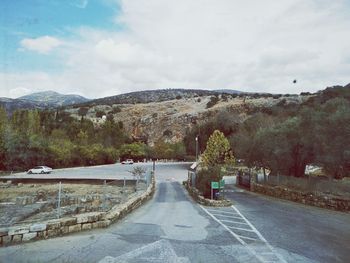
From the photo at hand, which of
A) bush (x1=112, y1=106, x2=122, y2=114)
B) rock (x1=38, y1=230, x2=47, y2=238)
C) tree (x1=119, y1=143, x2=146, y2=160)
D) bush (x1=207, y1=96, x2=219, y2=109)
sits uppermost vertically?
bush (x1=207, y1=96, x2=219, y2=109)

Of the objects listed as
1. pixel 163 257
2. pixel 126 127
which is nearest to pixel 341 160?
pixel 163 257

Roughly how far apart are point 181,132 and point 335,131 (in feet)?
343

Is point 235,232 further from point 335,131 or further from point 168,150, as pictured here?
point 168,150

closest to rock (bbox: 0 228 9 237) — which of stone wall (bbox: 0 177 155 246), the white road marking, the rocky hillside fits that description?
stone wall (bbox: 0 177 155 246)

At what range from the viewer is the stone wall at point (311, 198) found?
790 inches

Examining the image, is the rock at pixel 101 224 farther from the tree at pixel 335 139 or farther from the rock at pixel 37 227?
the tree at pixel 335 139

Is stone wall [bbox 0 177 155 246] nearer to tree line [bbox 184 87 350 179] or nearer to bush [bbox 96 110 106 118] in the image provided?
tree line [bbox 184 87 350 179]

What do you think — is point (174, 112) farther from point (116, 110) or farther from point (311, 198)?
point (311, 198)

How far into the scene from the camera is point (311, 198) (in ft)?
75.7

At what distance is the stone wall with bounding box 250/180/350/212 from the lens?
2006 centimetres

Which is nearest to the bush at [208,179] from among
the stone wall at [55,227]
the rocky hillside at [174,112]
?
the stone wall at [55,227]

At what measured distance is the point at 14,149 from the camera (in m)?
61.9

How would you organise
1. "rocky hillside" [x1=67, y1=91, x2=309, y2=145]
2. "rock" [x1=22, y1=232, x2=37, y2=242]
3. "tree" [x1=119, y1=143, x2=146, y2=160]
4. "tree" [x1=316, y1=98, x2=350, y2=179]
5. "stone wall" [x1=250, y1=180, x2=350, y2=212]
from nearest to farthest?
1. "rock" [x1=22, y1=232, x2=37, y2=242]
2. "stone wall" [x1=250, y1=180, x2=350, y2=212]
3. "tree" [x1=316, y1=98, x2=350, y2=179]
4. "tree" [x1=119, y1=143, x2=146, y2=160]
5. "rocky hillside" [x1=67, y1=91, x2=309, y2=145]

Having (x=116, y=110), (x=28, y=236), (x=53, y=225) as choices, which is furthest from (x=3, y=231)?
(x=116, y=110)
